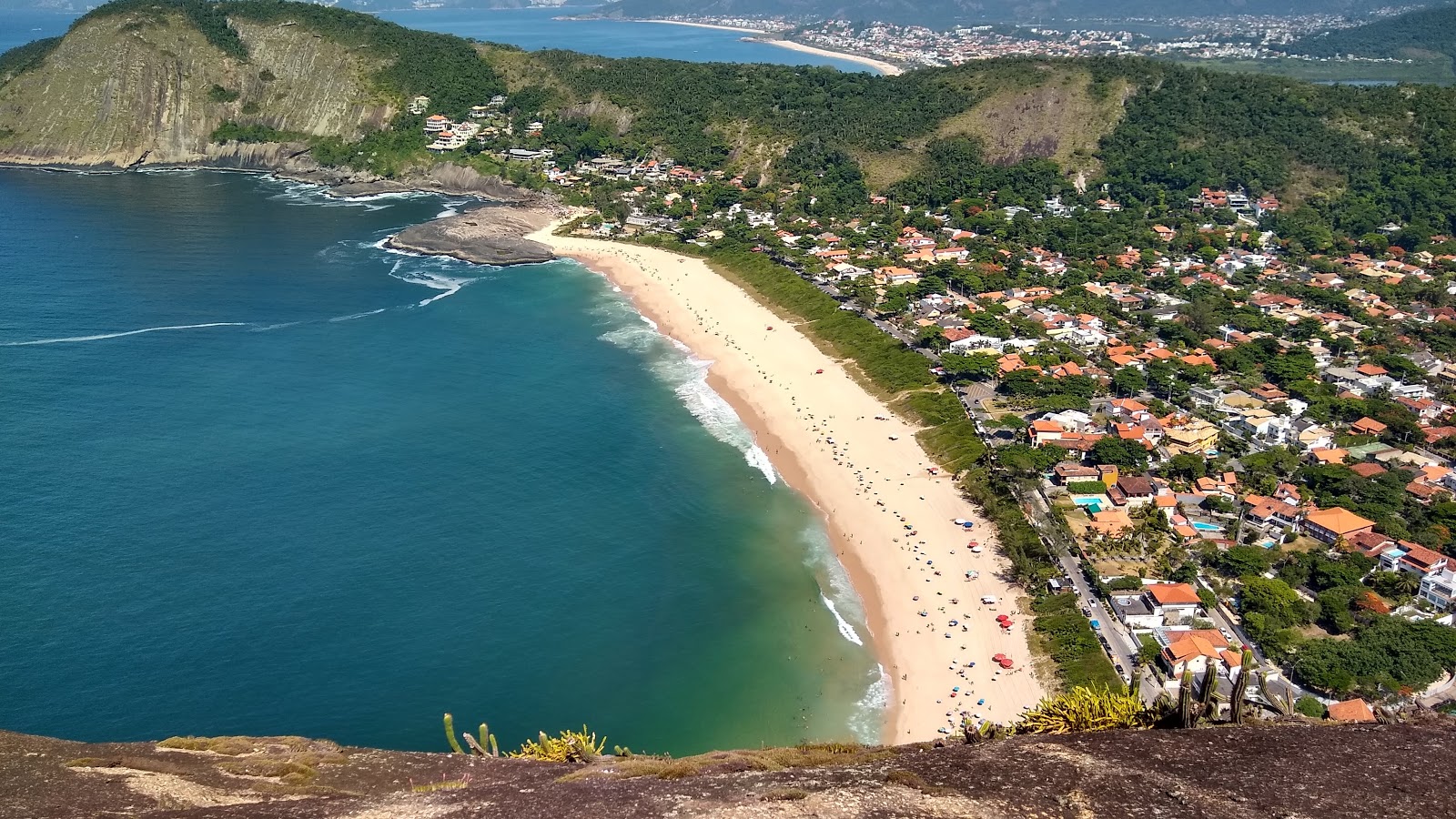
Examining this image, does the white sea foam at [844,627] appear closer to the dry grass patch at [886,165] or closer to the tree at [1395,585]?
the tree at [1395,585]

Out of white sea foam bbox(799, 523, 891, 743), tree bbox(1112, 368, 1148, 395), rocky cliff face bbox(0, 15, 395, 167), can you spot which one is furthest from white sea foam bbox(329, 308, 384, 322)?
rocky cliff face bbox(0, 15, 395, 167)

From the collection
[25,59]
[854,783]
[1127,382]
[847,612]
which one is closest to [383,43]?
[25,59]

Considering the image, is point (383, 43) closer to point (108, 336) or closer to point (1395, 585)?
point (108, 336)

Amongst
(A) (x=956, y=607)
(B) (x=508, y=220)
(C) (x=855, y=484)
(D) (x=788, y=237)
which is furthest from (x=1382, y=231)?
(B) (x=508, y=220)

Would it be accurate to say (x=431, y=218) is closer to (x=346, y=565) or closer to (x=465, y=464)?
(x=465, y=464)

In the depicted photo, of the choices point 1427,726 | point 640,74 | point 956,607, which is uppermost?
point 640,74
